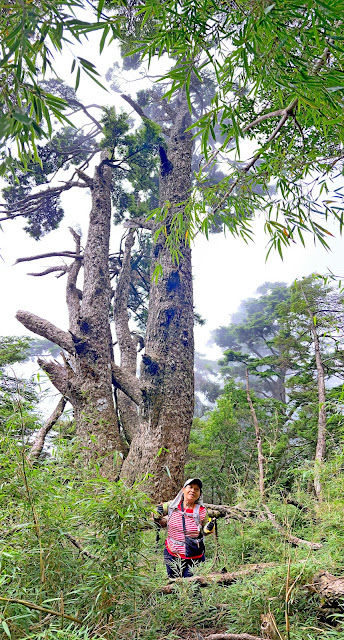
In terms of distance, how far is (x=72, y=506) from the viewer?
1566 millimetres

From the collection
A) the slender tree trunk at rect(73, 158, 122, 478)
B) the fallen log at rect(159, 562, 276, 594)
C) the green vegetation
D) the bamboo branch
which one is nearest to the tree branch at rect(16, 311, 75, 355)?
the slender tree trunk at rect(73, 158, 122, 478)

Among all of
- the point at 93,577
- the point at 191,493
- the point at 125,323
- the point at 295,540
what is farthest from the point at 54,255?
the point at 93,577

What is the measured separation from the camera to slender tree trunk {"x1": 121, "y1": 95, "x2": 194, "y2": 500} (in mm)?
3943

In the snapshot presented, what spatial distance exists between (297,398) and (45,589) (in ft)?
30.1

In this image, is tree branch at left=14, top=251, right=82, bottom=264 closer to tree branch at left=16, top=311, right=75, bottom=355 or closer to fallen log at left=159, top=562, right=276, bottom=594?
tree branch at left=16, top=311, right=75, bottom=355

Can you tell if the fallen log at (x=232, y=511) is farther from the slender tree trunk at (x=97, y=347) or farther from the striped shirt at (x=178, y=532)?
the slender tree trunk at (x=97, y=347)

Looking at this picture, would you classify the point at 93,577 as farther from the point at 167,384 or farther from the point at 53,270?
the point at 53,270

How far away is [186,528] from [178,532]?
2.7 inches

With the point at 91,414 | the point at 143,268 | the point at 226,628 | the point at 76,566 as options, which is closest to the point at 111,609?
the point at 76,566

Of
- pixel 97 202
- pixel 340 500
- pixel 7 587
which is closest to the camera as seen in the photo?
pixel 7 587

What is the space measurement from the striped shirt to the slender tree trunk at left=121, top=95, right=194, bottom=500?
0.79 metres

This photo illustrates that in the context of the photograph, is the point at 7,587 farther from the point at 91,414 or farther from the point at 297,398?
the point at 297,398

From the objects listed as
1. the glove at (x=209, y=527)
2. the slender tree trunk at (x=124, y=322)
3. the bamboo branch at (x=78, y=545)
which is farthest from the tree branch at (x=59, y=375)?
the bamboo branch at (x=78, y=545)

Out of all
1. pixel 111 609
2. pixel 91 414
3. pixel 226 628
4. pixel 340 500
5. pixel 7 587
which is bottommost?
pixel 226 628
